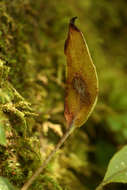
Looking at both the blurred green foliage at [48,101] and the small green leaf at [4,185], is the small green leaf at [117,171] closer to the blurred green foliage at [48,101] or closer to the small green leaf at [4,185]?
the blurred green foliage at [48,101]

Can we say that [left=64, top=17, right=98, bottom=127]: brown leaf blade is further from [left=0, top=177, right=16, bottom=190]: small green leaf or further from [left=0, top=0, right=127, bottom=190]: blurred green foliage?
[left=0, top=177, right=16, bottom=190]: small green leaf

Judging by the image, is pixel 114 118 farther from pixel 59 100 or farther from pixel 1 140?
pixel 1 140

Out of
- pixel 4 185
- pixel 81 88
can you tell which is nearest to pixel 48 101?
pixel 81 88

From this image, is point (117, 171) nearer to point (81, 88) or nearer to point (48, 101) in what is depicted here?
point (81, 88)

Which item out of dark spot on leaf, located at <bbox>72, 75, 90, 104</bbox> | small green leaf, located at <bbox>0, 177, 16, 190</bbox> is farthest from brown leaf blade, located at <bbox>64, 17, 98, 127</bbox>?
small green leaf, located at <bbox>0, 177, 16, 190</bbox>

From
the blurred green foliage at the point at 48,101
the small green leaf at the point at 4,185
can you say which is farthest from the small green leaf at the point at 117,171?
the small green leaf at the point at 4,185

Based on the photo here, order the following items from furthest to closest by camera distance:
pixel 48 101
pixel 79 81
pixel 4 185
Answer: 1. pixel 48 101
2. pixel 79 81
3. pixel 4 185
